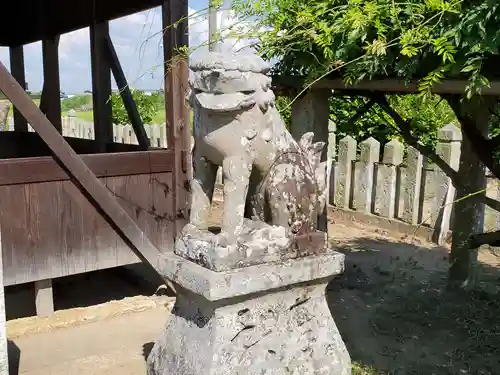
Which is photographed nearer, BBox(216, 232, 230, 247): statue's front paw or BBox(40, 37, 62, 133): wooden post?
BBox(216, 232, 230, 247): statue's front paw

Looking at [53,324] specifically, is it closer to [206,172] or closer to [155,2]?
[206,172]

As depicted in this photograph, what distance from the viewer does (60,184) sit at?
14.1 feet

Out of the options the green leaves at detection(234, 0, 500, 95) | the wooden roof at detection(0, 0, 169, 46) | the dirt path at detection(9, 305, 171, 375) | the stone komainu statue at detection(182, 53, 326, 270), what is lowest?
the dirt path at detection(9, 305, 171, 375)

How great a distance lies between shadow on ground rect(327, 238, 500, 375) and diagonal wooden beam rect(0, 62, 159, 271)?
Result: 174 cm

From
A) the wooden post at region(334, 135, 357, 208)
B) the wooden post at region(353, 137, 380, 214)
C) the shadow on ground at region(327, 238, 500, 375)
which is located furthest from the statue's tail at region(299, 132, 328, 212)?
the wooden post at region(334, 135, 357, 208)

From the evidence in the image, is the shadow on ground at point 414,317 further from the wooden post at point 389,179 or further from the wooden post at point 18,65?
the wooden post at point 18,65

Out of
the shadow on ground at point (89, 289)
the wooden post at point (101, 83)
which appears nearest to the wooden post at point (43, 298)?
the shadow on ground at point (89, 289)

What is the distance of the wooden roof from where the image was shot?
5344mm

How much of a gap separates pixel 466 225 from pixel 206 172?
10.8 ft

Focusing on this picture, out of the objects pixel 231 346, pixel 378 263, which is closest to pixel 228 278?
pixel 231 346

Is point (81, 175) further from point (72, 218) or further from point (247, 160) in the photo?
point (247, 160)

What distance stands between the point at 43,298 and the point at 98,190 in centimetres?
117

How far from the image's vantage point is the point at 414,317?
453 cm

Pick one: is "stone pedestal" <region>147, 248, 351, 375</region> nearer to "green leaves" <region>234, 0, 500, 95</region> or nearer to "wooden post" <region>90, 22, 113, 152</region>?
"green leaves" <region>234, 0, 500, 95</region>
